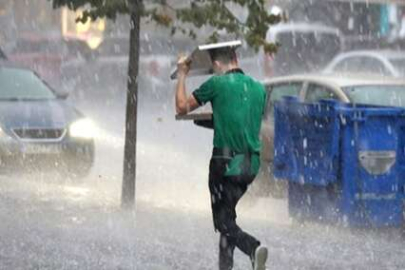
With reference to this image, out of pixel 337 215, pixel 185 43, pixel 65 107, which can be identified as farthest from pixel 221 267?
pixel 185 43

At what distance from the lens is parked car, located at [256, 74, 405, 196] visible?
1308 cm

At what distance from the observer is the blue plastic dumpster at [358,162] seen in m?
11.6

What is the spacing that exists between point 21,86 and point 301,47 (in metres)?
17.1

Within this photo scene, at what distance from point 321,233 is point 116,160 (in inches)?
292

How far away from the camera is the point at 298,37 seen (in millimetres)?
33594

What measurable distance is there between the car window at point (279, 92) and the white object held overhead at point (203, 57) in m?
4.87

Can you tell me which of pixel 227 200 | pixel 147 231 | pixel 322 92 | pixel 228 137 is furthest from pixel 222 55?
pixel 322 92

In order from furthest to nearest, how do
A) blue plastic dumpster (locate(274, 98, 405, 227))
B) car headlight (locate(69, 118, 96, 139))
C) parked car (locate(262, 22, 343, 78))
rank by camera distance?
parked car (locate(262, 22, 343, 78)) → car headlight (locate(69, 118, 96, 139)) → blue plastic dumpster (locate(274, 98, 405, 227))

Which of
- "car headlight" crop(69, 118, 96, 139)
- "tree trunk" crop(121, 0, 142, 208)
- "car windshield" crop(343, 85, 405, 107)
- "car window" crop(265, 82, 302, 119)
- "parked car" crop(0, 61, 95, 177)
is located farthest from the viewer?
"car headlight" crop(69, 118, 96, 139)

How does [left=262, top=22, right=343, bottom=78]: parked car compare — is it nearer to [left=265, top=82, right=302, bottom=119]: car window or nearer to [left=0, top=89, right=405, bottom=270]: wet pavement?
[left=0, top=89, right=405, bottom=270]: wet pavement

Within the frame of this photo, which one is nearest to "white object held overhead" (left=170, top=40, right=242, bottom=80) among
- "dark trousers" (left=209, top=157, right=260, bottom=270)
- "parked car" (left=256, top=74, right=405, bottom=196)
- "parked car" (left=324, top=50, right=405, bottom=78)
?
"dark trousers" (left=209, top=157, right=260, bottom=270)

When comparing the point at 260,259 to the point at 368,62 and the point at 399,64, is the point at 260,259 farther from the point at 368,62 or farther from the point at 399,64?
the point at 399,64

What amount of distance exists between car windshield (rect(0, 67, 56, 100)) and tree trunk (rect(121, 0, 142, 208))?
3393 millimetres

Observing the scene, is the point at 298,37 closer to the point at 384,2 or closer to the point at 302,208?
the point at 384,2
